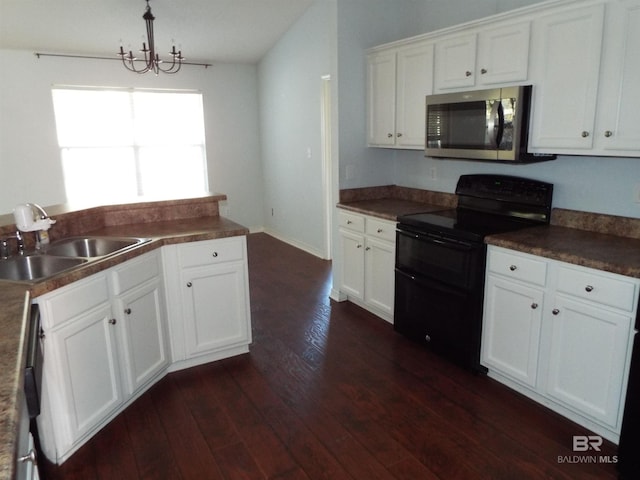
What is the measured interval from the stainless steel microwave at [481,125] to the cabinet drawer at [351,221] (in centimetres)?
76

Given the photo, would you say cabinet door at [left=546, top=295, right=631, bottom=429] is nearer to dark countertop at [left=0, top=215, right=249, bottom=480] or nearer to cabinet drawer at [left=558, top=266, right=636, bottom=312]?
cabinet drawer at [left=558, top=266, right=636, bottom=312]

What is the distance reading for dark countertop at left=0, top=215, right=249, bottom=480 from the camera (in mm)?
970

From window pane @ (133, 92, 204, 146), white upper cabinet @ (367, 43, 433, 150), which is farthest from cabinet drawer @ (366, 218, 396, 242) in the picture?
window pane @ (133, 92, 204, 146)

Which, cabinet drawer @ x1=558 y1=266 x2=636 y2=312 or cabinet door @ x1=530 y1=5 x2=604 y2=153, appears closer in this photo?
cabinet drawer @ x1=558 y1=266 x2=636 y2=312

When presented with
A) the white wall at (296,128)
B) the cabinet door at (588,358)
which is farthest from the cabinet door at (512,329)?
the white wall at (296,128)

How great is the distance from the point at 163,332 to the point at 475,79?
8.35ft

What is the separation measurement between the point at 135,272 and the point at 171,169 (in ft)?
13.7

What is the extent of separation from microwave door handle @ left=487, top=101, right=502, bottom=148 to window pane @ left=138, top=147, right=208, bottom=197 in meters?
4.30

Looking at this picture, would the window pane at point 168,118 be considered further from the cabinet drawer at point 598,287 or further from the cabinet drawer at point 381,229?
the cabinet drawer at point 598,287

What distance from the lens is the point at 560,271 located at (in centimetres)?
230

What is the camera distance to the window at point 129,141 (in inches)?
227

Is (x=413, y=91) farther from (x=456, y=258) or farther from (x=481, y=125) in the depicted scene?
(x=456, y=258)

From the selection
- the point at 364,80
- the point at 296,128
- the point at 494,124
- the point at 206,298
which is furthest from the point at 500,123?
the point at 296,128

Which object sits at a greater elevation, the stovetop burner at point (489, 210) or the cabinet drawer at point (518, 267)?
the stovetop burner at point (489, 210)
